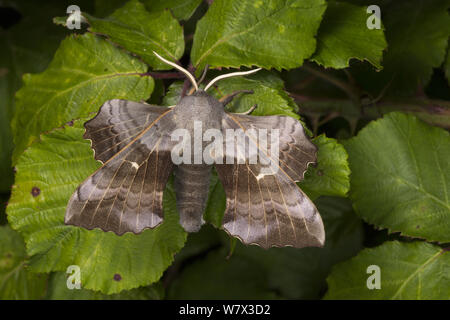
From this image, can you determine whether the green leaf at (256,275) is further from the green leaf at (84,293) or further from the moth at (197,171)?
Result: the moth at (197,171)

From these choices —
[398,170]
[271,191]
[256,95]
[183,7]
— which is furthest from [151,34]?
[398,170]

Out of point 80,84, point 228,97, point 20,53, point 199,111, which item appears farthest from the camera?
point 20,53

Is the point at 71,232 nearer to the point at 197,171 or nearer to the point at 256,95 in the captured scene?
the point at 197,171

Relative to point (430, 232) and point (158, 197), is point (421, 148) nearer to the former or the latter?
point (430, 232)

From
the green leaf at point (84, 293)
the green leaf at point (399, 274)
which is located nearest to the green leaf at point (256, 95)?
the green leaf at point (399, 274)

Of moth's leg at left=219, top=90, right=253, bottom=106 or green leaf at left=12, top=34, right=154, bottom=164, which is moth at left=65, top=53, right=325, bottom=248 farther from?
green leaf at left=12, top=34, right=154, bottom=164
